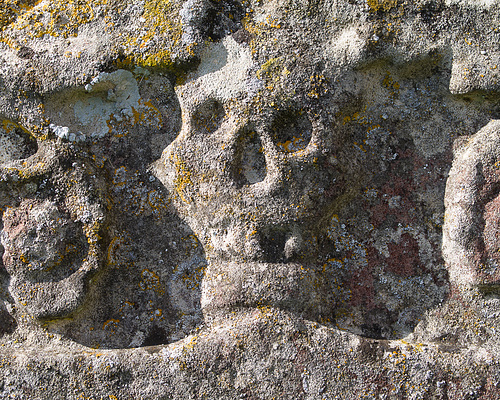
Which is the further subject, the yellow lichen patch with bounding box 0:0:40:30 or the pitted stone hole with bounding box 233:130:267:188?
the yellow lichen patch with bounding box 0:0:40:30

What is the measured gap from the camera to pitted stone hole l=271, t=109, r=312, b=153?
6.82ft

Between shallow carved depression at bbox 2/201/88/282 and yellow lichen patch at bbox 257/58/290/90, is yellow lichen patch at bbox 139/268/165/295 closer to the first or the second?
shallow carved depression at bbox 2/201/88/282

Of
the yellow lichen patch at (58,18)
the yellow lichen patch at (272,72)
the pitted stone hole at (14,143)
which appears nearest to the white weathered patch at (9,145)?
the pitted stone hole at (14,143)

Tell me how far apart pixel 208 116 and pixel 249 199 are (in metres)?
0.41

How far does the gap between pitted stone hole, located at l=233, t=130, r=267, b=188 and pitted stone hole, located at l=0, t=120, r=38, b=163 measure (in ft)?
3.16

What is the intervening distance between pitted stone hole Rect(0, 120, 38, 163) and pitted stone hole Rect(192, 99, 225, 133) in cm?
78

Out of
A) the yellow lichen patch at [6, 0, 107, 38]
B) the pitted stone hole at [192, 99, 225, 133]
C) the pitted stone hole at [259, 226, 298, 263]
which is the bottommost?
the pitted stone hole at [259, 226, 298, 263]

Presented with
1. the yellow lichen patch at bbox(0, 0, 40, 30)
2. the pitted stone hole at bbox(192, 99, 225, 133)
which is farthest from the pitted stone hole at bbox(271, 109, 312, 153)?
the yellow lichen patch at bbox(0, 0, 40, 30)

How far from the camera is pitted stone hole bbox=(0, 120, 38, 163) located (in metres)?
2.25

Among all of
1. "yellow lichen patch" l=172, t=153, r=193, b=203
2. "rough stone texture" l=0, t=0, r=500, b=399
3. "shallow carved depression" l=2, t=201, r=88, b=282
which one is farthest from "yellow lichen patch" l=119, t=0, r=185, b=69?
"shallow carved depression" l=2, t=201, r=88, b=282

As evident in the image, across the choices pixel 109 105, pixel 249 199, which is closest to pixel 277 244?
pixel 249 199

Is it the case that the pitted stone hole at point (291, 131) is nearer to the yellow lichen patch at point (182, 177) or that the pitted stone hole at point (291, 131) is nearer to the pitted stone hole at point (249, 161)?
A: the pitted stone hole at point (249, 161)

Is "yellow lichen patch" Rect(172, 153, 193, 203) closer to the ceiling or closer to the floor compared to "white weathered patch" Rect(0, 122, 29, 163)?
closer to the floor

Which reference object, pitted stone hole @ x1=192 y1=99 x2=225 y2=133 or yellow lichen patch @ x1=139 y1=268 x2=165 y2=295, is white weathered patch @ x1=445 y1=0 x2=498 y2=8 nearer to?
pitted stone hole @ x1=192 y1=99 x2=225 y2=133
